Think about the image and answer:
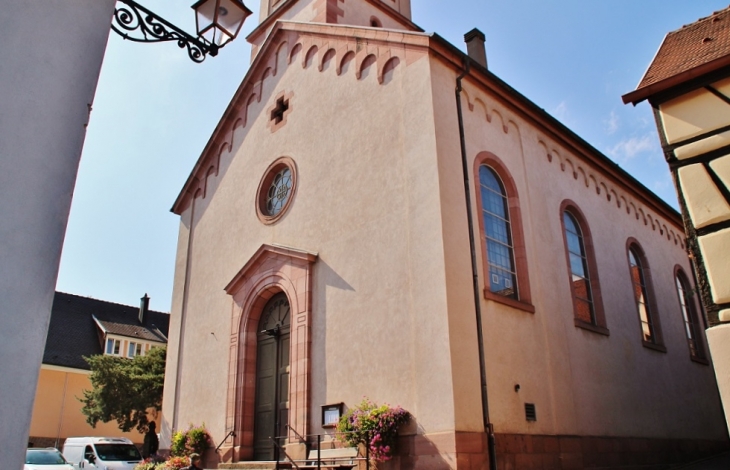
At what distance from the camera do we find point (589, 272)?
15.0 meters

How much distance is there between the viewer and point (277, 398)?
13.1 meters

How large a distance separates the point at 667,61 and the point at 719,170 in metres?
1.69

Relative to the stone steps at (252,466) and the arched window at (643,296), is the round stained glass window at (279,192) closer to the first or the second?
the stone steps at (252,466)

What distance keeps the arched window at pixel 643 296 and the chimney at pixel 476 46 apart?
22.5 feet

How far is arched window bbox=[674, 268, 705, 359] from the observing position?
1917cm

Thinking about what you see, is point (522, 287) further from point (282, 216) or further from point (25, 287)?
point (25, 287)

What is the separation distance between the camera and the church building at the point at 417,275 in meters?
Answer: 10.4

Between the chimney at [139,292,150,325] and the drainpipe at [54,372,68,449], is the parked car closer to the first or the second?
the drainpipe at [54,372,68,449]

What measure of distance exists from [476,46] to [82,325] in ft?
95.1

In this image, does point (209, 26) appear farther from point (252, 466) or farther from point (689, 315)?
point (689, 315)

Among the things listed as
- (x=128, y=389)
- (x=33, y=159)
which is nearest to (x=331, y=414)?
(x=33, y=159)

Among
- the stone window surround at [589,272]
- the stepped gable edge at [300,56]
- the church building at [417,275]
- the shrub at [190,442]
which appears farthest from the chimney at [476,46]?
the shrub at [190,442]

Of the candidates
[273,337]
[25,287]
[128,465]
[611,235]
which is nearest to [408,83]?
[273,337]

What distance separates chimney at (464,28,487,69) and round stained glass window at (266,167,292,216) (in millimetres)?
6268
